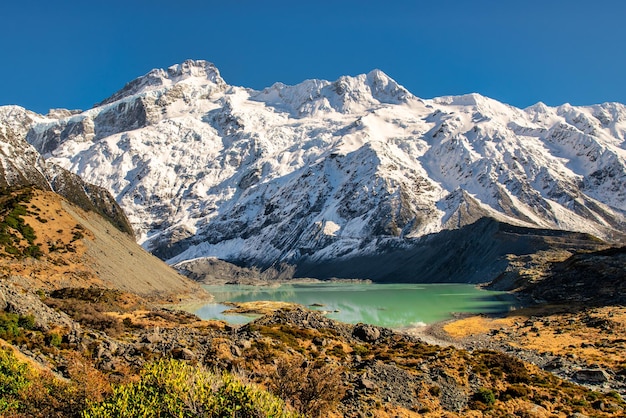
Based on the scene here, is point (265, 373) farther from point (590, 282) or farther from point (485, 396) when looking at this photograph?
point (590, 282)

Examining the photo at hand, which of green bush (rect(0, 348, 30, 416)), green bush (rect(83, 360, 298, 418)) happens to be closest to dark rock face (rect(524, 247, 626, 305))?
green bush (rect(83, 360, 298, 418))

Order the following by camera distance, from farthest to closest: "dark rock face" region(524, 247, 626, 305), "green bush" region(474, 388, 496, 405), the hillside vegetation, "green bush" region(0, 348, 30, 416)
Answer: "dark rock face" region(524, 247, 626, 305), "green bush" region(474, 388, 496, 405), "green bush" region(0, 348, 30, 416), the hillside vegetation

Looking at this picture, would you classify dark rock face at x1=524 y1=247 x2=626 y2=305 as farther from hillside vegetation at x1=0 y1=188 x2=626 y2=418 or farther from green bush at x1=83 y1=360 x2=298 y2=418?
green bush at x1=83 y1=360 x2=298 y2=418

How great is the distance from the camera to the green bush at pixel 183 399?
56.2ft

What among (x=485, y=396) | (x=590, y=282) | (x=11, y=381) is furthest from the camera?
(x=590, y=282)

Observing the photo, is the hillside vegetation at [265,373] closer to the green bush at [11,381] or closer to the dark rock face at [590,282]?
the green bush at [11,381]

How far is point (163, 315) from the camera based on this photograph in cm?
6825

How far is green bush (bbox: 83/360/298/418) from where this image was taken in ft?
56.2

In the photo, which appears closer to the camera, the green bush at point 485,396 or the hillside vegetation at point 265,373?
the hillside vegetation at point 265,373

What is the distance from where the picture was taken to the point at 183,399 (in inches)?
694

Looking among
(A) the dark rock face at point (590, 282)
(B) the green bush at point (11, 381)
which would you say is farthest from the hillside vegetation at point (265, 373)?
(A) the dark rock face at point (590, 282)

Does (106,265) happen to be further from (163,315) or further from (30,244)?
(163,315)

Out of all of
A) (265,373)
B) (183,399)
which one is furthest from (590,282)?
(183,399)

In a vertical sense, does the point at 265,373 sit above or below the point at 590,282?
above
